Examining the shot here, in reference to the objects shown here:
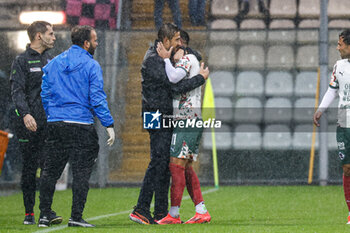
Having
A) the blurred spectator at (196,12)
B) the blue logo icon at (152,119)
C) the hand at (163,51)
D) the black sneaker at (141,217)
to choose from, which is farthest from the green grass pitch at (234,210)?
the blurred spectator at (196,12)

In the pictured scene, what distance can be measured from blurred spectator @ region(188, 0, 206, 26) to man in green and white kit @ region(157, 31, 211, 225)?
5.64m

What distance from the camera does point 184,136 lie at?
591 cm

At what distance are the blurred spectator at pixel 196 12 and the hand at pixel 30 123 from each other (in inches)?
230

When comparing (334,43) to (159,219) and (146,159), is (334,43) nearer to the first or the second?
(146,159)

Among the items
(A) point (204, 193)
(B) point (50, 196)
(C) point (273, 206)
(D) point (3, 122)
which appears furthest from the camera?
(D) point (3, 122)

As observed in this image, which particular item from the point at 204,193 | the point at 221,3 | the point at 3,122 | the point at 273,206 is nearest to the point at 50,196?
the point at 273,206

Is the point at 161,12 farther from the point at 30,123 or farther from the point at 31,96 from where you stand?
the point at 30,123

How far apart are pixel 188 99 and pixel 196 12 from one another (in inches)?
233

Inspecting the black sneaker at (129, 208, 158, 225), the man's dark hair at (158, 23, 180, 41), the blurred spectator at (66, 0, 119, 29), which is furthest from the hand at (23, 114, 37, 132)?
the blurred spectator at (66, 0, 119, 29)

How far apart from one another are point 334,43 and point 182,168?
20.4ft

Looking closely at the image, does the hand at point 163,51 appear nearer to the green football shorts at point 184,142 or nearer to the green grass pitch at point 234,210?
the green football shorts at point 184,142

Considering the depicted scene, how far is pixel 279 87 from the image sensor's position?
1202cm

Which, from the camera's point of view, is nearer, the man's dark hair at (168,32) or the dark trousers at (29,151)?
the man's dark hair at (168,32)

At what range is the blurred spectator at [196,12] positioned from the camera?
11695 mm
